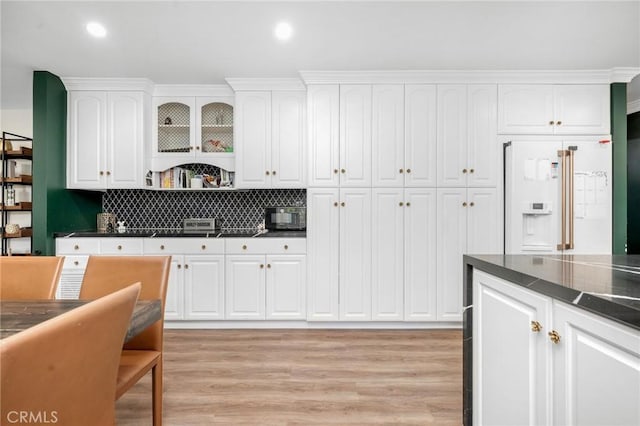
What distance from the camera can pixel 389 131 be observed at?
10.5 ft

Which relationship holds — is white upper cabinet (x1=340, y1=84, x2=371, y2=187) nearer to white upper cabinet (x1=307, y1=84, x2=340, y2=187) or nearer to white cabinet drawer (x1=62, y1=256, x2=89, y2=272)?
white upper cabinet (x1=307, y1=84, x2=340, y2=187)

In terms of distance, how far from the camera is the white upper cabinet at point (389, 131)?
10.5ft

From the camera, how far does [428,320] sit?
3.19 m

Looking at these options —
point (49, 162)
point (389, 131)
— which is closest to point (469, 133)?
point (389, 131)

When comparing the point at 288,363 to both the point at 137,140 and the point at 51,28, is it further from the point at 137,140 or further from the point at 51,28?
the point at 51,28

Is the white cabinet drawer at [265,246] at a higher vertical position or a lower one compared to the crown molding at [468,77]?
lower

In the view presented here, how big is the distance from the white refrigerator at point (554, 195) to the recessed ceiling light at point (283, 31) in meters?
2.19

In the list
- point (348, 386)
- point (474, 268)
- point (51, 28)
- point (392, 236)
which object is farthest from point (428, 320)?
point (51, 28)

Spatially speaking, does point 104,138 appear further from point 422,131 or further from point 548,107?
point 548,107

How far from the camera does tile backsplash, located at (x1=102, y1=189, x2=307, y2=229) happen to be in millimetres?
3812

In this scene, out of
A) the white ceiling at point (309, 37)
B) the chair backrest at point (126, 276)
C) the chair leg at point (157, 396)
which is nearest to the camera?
the chair leg at point (157, 396)

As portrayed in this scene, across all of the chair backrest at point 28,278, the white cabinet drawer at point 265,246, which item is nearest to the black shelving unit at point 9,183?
the white cabinet drawer at point 265,246

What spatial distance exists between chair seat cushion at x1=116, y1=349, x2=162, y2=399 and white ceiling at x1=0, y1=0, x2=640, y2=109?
218 cm

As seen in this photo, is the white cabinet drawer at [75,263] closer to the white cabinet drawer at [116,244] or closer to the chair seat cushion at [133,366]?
the white cabinet drawer at [116,244]
